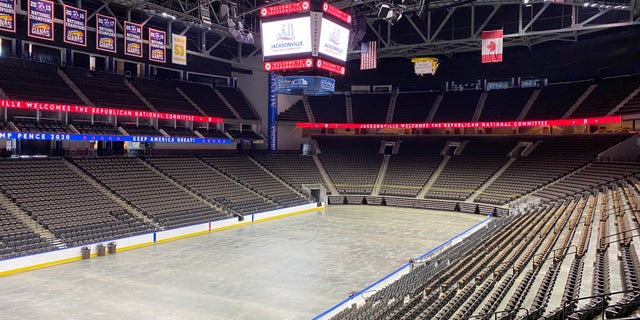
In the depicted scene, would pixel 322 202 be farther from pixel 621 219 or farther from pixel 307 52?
pixel 621 219

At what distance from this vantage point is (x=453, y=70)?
48375 mm

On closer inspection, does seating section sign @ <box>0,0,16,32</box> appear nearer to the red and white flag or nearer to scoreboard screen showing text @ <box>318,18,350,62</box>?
scoreboard screen showing text @ <box>318,18,350,62</box>

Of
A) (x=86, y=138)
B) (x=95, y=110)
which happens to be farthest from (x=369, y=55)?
(x=86, y=138)

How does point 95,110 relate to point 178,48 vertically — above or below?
below

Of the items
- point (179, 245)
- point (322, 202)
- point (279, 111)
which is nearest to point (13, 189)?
point (179, 245)

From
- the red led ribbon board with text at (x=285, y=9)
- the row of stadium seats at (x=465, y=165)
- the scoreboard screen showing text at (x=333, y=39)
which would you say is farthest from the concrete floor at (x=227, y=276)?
the red led ribbon board with text at (x=285, y=9)

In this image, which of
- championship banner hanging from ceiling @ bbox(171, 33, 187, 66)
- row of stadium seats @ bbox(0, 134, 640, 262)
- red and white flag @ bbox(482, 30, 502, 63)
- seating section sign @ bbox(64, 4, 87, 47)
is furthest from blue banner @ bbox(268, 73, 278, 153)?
red and white flag @ bbox(482, 30, 502, 63)

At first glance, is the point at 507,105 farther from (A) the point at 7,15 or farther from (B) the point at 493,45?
(A) the point at 7,15

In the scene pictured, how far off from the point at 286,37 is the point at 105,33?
36.9 ft

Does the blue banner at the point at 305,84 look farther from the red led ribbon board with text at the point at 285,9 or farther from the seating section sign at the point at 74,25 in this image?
the seating section sign at the point at 74,25

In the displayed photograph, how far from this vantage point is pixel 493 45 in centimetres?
2809

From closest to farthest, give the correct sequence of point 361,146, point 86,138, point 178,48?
point 86,138
point 178,48
point 361,146

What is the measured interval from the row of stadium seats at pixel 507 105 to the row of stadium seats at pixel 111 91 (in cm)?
714

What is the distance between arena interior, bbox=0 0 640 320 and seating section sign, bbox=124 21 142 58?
0.51 feet
